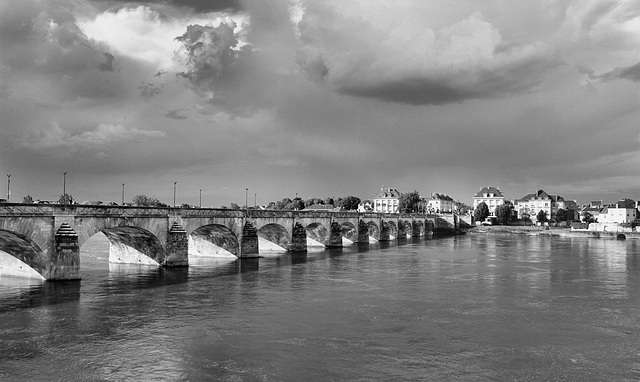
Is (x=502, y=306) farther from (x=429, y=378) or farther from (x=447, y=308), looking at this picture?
(x=429, y=378)

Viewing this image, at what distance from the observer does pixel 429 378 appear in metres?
17.7

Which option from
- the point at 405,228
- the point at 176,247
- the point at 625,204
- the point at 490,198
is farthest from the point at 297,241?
the point at 490,198

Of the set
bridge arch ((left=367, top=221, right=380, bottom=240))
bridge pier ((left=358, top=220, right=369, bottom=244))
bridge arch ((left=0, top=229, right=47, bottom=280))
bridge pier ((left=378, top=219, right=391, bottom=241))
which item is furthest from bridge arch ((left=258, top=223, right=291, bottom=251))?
bridge pier ((left=378, top=219, right=391, bottom=241))

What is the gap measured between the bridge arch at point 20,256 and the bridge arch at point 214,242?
18.9 meters

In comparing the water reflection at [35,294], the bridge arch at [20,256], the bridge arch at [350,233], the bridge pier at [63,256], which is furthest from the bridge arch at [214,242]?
the bridge arch at [350,233]

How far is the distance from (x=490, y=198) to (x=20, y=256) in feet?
569

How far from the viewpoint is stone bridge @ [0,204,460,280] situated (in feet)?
107

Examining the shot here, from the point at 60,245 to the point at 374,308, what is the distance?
20.9m

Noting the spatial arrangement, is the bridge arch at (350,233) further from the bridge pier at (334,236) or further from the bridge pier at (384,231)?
the bridge pier at (384,231)

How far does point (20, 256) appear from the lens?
34.5m

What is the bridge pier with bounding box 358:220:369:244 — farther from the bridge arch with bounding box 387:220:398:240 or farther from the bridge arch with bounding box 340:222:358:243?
the bridge arch with bounding box 387:220:398:240

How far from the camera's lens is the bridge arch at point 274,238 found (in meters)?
64.0

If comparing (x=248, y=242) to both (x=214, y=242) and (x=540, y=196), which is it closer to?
(x=214, y=242)

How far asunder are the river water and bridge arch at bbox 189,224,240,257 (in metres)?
11.7
